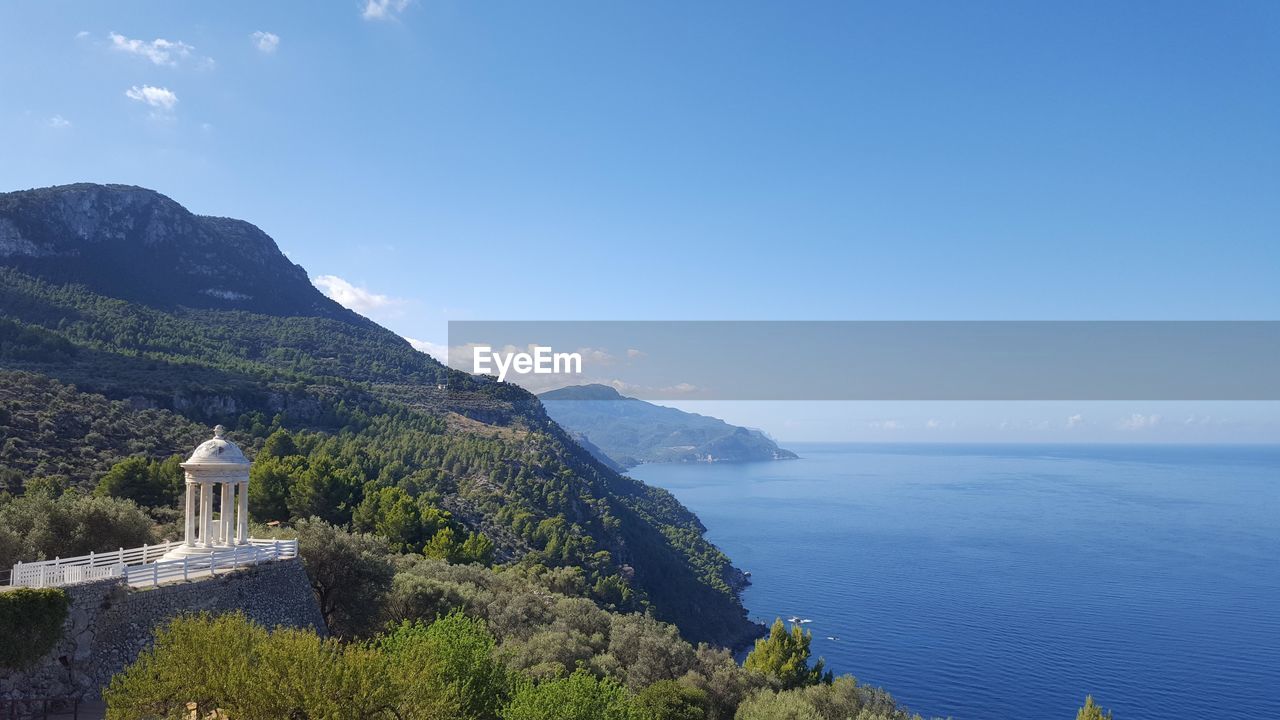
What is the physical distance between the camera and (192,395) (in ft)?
196

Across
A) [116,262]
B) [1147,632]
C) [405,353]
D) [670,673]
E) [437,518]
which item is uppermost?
[116,262]

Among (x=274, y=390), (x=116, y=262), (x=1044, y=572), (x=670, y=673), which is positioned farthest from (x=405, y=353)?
(x=670, y=673)

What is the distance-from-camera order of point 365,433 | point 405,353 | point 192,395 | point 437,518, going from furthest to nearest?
point 405,353 → point 365,433 → point 192,395 → point 437,518

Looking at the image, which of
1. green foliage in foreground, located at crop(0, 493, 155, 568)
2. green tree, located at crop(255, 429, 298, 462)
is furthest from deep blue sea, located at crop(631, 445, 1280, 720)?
green foliage in foreground, located at crop(0, 493, 155, 568)

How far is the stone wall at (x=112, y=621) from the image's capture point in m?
14.6

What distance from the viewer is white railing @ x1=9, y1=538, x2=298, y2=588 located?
15.6m

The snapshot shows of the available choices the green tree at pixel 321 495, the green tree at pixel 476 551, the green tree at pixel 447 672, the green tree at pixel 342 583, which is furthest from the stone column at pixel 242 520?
the green tree at pixel 476 551

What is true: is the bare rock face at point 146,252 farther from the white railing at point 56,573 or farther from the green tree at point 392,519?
the white railing at point 56,573

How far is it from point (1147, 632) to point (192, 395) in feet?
280

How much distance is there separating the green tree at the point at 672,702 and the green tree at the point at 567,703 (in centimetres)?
312

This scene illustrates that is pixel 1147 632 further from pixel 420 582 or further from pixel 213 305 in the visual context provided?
pixel 213 305

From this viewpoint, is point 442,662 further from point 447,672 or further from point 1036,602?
point 1036,602

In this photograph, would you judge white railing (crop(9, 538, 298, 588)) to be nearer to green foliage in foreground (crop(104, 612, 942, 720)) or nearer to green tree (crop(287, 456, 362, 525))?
green foliage in foreground (crop(104, 612, 942, 720))

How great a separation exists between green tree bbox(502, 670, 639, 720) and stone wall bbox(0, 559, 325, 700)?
7.68 meters
